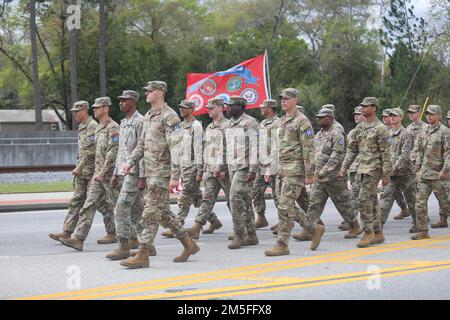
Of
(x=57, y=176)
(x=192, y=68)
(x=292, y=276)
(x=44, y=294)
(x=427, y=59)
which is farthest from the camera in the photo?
(x=192, y=68)

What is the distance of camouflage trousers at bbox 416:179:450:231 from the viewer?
500 inches

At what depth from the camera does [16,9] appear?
59.2 metres

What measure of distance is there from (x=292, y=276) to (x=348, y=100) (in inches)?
1406

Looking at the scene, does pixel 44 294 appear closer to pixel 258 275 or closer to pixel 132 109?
pixel 258 275

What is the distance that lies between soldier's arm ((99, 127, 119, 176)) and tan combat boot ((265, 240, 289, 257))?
A: 2.55 metres

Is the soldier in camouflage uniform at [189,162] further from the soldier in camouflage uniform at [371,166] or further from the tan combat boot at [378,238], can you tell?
the tan combat boot at [378,238]

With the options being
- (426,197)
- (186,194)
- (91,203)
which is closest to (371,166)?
(426,197)

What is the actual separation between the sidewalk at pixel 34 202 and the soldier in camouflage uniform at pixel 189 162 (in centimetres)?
573

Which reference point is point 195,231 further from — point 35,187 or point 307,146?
point 35,187

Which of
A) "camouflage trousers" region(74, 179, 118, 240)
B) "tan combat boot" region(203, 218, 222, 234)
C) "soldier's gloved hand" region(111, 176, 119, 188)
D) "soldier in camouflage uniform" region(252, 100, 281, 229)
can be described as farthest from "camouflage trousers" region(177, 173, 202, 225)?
"soldier's gloved hand" region(111, 176, 119, 188)

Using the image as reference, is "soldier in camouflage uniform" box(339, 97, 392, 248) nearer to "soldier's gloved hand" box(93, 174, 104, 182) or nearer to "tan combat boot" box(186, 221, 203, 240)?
"tan combat boot" box(186, 221, 203, 240)

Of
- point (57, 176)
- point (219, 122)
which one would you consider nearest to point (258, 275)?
point (219, 122)

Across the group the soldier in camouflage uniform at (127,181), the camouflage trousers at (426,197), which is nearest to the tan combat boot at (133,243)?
the soldier in camouflage uniform at (127,181)

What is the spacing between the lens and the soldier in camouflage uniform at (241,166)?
1189 centimetres
